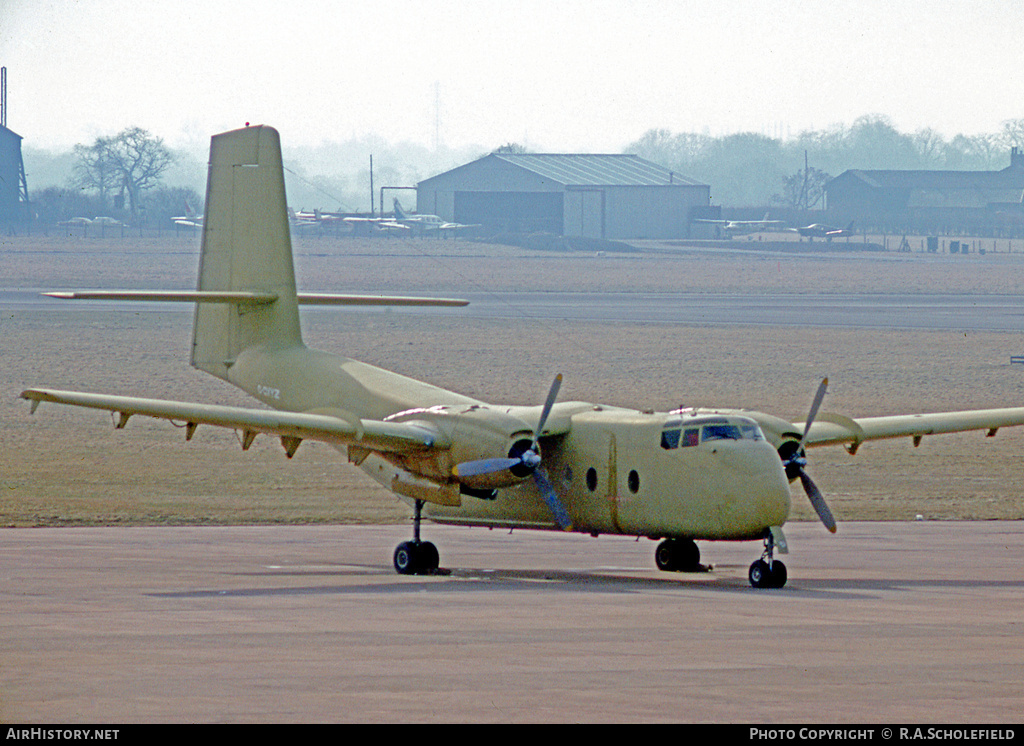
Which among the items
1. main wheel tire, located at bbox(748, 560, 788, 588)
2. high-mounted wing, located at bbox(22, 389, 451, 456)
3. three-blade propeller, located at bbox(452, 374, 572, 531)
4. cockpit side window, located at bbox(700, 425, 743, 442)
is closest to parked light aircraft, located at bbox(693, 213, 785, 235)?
three-blade propeller, located at bbox(452, 374, 572, 531)

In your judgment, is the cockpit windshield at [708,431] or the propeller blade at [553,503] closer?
the cockpit windshield at [708,431]

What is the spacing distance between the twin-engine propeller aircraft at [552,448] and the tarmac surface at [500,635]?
105cm

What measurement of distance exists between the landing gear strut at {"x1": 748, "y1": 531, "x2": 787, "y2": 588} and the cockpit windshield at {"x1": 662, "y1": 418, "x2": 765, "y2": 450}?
5.54 ft

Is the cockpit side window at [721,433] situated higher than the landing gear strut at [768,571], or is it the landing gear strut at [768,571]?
the cockpit side window at [721,433]

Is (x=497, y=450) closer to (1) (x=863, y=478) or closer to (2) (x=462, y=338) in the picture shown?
(1) (x=863, y=478)

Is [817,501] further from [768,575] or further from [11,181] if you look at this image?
[11,181]

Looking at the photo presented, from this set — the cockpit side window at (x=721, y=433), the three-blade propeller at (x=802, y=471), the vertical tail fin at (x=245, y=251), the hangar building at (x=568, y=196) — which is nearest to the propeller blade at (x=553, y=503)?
the cockpit side window at (x=721, y=433)

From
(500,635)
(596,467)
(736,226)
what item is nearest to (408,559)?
(596,467)

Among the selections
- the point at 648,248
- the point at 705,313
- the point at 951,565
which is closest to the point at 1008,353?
the point at 705,313

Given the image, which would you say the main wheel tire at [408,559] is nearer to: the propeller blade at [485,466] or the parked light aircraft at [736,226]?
the propeller blade at [485,466]

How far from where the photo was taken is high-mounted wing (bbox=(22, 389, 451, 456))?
2469cm

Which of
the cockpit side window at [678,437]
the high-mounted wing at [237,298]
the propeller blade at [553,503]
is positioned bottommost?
the propeller blade at [553,503]

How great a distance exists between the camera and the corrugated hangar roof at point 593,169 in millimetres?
175262

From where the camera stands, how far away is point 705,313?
8356 cm
